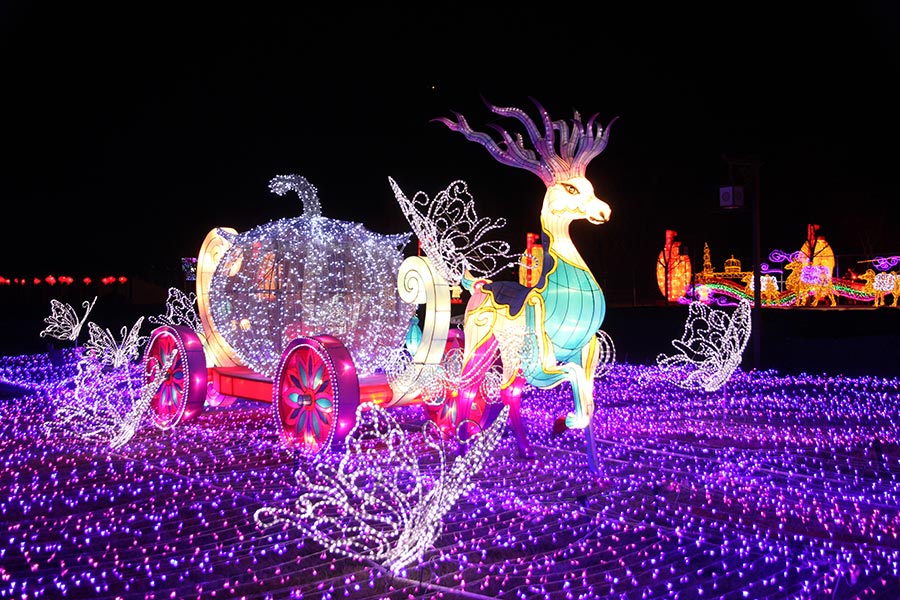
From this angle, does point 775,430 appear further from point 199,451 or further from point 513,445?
point 199,451

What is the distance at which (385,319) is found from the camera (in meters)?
6.80

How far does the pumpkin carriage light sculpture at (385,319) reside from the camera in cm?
558

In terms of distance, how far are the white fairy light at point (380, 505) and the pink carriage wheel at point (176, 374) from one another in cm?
172

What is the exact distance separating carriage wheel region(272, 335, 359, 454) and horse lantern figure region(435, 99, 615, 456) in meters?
1.01

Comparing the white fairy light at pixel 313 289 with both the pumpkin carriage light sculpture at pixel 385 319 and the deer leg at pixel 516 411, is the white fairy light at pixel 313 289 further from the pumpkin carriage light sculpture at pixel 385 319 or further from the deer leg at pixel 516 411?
the deer leg at pixel 516 411

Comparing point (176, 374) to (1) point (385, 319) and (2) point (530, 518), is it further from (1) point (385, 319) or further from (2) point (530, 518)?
(2) point (530, 518)

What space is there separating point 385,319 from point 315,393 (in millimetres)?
1064

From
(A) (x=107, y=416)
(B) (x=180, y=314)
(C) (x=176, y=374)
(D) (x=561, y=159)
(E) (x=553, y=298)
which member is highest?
(D) (x=561, y=159)

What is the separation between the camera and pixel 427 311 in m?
6.07

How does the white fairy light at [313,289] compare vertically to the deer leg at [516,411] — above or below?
above

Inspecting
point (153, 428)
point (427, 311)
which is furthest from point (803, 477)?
point (153, 428)

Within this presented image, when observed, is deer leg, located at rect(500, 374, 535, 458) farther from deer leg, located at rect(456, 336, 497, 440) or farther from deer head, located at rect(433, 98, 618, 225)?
deer head, located at rect(433, 98, 618, 225)

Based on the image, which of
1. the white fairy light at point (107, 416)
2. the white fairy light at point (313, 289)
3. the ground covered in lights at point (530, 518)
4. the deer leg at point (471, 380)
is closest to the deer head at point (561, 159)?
the deer leg at point (471, 380)

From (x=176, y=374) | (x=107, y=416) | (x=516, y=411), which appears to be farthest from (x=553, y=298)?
(x=107, y=416)
